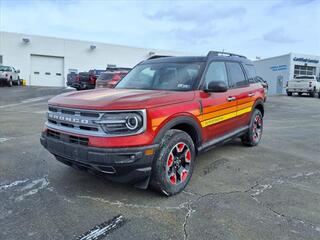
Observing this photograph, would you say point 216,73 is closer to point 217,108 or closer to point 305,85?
point 217,108

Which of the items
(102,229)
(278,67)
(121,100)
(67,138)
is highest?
(278,67)

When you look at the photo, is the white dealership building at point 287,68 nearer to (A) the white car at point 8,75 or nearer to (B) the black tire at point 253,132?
(A) the white car at point 8,75

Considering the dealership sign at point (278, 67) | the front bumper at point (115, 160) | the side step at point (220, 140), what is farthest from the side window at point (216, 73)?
the dealership sign at point (278, 67)

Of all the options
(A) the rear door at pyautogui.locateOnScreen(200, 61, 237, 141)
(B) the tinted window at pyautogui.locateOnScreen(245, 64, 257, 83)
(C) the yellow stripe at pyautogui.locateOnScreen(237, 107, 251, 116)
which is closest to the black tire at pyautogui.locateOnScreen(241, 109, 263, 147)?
(C) the yellow stripe at pyautogui.locateOnScreen(237, 107, 251, 116)

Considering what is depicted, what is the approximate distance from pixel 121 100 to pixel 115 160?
2.33ft

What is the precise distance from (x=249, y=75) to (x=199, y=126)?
105 inches

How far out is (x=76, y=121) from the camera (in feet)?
A: 12.4

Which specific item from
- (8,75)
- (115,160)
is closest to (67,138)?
Result: (115,160)

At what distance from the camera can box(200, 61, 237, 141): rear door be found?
471 centimetres

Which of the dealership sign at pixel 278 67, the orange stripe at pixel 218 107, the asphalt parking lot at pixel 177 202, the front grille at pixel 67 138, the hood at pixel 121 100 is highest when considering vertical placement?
the dealership sign at pixel 278 67

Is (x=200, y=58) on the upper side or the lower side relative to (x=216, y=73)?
upper

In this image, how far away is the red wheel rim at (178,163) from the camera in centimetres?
404

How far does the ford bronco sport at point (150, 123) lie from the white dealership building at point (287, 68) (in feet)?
116

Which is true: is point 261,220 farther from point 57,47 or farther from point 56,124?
point 57,47
